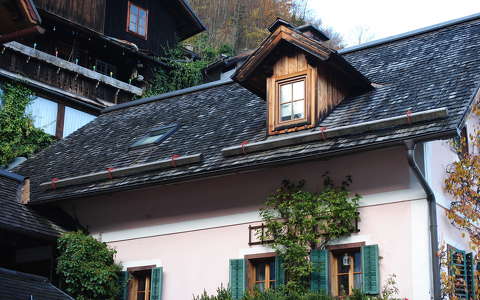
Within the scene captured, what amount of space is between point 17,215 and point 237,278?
187 inches

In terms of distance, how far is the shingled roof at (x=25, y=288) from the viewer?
1359 centimetres

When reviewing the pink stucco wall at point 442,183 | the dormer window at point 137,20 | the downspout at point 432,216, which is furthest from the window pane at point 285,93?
the dormer window at point 137,20

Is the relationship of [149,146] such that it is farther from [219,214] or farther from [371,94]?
[371,94]

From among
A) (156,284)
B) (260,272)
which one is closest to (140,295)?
(156,284)

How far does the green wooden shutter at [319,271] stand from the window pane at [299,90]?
119 inches

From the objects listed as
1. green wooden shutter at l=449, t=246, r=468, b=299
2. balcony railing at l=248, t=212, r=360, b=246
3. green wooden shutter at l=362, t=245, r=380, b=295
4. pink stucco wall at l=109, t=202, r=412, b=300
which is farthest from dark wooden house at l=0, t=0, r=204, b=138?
green wooden shutter at l=449, t=246, r=468, b=299

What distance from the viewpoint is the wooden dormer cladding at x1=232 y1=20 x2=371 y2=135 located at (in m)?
14.8

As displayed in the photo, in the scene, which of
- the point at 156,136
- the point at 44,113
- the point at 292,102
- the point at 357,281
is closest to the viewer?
the point at 357,281

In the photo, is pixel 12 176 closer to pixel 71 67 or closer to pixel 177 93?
pixel 177 93

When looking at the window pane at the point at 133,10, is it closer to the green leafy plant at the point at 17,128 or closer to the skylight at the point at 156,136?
the green leafy plant at the point at 17,128

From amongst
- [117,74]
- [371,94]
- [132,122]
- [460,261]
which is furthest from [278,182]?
[117,74]

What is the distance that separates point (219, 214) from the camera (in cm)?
1537

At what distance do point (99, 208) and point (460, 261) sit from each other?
7500 mm

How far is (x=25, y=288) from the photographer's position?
46.6 feet
